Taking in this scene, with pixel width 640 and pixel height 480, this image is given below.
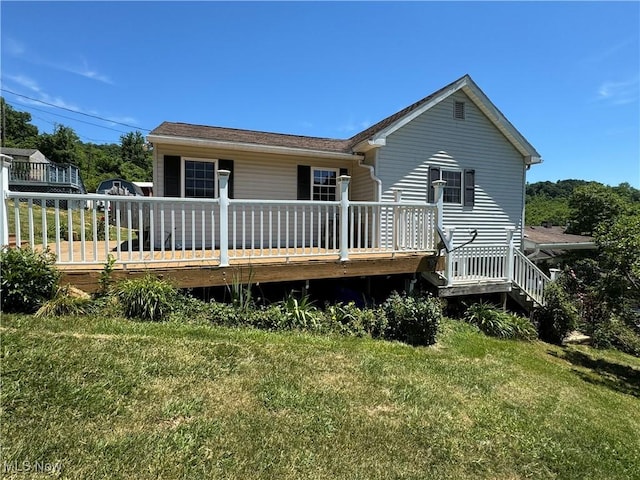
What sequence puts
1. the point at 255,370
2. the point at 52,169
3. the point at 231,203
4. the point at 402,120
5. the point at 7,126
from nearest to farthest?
1. the point at 255,370
2. the point at 231,203
3. the point at 402,120
4. the point at 52,169
5. the point at 7,126

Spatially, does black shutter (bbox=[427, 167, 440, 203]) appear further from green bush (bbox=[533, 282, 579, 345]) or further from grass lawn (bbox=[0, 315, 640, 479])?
grass lawn (bbox=[0, 315, 640, 479])

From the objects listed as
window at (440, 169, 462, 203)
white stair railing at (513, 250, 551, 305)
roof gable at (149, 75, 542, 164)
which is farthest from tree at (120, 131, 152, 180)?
white stair railing at (513, 250, 551, 305)

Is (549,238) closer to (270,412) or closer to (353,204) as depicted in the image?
(353,204)

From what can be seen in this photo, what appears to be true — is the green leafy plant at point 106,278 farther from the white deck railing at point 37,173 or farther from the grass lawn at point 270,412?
the white deck railing at point 37,173

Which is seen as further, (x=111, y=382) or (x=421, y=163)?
(x=421, y=163)

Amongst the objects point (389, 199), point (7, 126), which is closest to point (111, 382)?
point (389, 199)

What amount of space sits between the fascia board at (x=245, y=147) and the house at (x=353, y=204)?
0.03m

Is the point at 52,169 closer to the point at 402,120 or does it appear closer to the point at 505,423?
the point at 402,120

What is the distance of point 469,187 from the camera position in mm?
10906

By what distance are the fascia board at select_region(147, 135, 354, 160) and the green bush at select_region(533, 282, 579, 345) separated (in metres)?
6.46

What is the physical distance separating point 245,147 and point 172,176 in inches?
76.7

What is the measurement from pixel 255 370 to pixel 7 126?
2514 inches

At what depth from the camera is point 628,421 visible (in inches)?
184

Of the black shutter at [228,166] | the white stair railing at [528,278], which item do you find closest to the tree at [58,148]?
the black shutter at [228,166]
